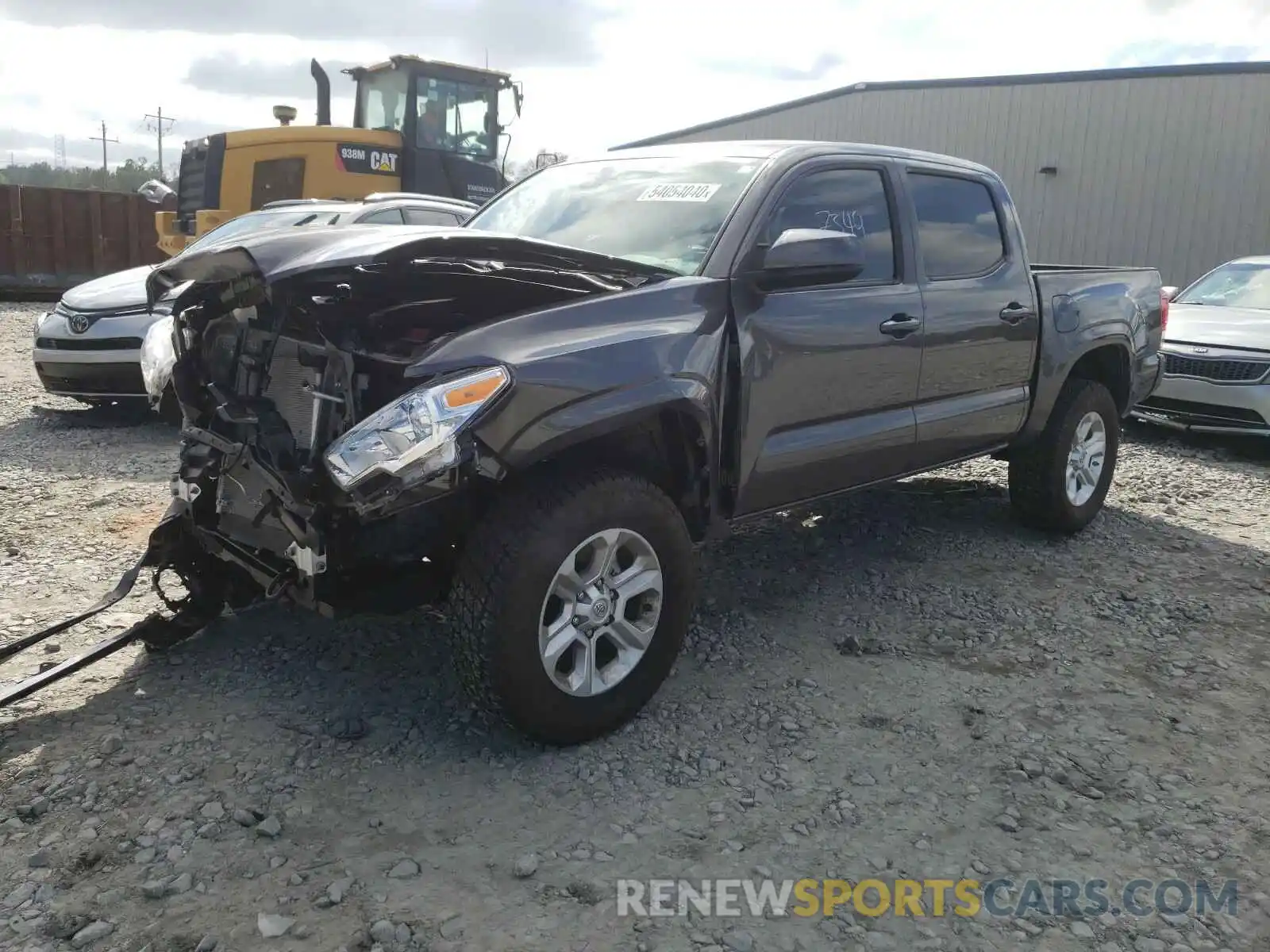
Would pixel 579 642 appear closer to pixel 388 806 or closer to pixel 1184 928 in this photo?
pixel 388 806

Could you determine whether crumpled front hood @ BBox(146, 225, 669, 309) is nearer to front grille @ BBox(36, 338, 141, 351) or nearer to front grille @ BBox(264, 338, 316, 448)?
front grille @ BBox(264, 338, 316, 448)

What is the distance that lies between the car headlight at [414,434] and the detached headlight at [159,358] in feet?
4.03

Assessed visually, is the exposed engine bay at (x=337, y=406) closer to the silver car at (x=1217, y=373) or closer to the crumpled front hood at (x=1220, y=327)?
the silver car at (x=1217, y=373)

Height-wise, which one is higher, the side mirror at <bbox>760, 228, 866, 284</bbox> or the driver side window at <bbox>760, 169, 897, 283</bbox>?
the driver side window at <bbox>760, 169, 897, 283</bbox>

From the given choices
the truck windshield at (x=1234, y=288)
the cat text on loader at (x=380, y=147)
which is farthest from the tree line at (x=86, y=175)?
the truck windshield at (x=1234, y=288)

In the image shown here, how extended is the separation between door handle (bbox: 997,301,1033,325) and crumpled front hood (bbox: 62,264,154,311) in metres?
5.58

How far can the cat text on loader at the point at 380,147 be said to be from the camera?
12.9 meters

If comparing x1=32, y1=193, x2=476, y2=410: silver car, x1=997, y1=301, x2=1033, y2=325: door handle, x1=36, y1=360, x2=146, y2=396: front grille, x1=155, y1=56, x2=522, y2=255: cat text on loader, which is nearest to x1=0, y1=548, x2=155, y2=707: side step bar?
x1=997, y1=301, x2=1033, y2=325: door handle

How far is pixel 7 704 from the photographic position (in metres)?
3.13

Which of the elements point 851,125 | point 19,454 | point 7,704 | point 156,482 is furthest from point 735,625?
point 851,125

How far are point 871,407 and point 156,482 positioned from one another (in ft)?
13.8

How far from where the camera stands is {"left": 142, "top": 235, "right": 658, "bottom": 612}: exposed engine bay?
2752mm

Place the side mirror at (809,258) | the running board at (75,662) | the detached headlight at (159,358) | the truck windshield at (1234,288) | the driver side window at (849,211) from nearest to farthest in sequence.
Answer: the running board at (75,662), the side mirror at (809,258), the detached headlight at (159,358), the driver side window at (849,211), the truck windshield at (1234,288)

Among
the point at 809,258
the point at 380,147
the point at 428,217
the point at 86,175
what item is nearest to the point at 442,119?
the point at 380,147
